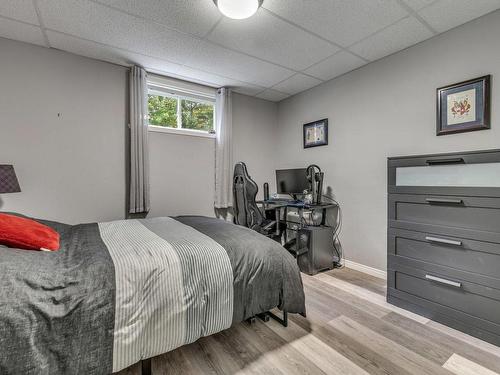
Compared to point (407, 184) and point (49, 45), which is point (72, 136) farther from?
point (407, 184)

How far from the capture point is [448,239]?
71.4 inches

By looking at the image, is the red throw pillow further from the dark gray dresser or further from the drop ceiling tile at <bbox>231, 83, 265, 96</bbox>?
the drop ceiling tile at <bbox>231, 83, 265, 96</bbox>

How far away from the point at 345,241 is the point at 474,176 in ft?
5.42

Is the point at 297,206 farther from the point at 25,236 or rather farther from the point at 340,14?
the point at 25,236

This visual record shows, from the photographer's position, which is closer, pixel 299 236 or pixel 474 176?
pixel 474 176

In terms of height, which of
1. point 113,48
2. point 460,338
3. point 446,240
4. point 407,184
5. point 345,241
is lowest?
point 460,338

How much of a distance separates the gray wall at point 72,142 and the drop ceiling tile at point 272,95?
4.50 ft

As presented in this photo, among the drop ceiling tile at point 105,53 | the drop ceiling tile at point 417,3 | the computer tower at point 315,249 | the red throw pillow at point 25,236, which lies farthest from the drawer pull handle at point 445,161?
the drop ceiling tile at point 105,53

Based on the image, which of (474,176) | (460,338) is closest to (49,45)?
(474,176)

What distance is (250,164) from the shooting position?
394 cm

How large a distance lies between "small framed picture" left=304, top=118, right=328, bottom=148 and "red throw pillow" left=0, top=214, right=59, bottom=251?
303 cm

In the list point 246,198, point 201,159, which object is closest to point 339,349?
point 246,198

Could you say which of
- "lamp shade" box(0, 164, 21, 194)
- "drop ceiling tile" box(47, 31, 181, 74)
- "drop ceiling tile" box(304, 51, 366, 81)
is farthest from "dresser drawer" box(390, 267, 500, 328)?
"lamp shade" box(0, 164, 21, 194)

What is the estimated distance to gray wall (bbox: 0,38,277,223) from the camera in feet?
7.84
